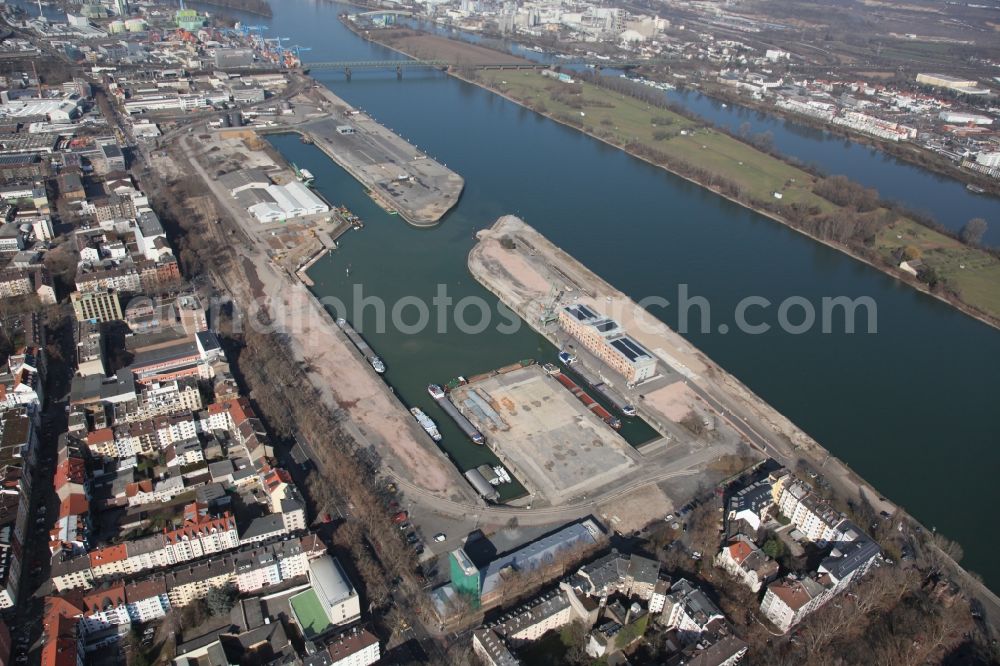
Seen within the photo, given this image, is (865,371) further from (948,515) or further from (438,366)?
(438,366)

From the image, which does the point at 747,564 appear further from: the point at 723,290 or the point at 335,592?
the point at 723,290

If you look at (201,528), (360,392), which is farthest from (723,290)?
(201,528)

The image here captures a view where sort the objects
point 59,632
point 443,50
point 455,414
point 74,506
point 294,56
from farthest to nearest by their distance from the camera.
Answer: point 443,50 → point 294,56 → point 455,414 → point 74,506 → point 59,632

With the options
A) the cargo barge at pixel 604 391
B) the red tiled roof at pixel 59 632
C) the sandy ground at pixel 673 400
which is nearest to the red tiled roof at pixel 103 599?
the red tiled roof at pixel 59 632

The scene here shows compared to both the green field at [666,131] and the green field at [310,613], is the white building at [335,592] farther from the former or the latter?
the green field at [666,131]

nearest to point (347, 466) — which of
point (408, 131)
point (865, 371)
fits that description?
point (865, 371)

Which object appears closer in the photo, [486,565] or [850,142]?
[486,565]

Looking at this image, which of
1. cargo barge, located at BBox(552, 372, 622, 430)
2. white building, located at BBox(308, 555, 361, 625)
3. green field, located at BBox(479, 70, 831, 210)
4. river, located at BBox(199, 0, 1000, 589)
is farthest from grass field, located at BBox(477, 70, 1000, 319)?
white building, located at BBox(308, 555, 361, 625)
